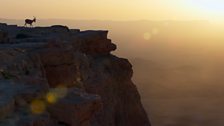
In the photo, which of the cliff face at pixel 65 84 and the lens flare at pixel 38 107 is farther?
the cliff face at pixel 65 84

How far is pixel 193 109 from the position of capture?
80.2m

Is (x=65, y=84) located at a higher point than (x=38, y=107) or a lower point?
lower

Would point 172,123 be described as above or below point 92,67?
below

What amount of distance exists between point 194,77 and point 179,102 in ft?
150

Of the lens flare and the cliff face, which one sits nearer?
the lens flare

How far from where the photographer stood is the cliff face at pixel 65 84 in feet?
47.1

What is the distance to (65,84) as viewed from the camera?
2364 centimetres

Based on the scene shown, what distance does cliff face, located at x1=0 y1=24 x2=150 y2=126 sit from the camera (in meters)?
14.4

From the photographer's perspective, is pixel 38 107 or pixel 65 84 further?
pixel 65 84

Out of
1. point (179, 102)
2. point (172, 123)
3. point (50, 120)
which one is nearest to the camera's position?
point (50, 120)

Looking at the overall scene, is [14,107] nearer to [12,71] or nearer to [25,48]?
[12,71]

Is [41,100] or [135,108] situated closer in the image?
[41,100]

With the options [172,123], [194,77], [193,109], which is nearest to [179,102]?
[193,109]

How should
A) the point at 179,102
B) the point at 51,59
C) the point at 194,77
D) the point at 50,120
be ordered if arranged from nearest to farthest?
the point at 50,120 < the point at 51,59 < the point at 179,102 < the point at 194,77
